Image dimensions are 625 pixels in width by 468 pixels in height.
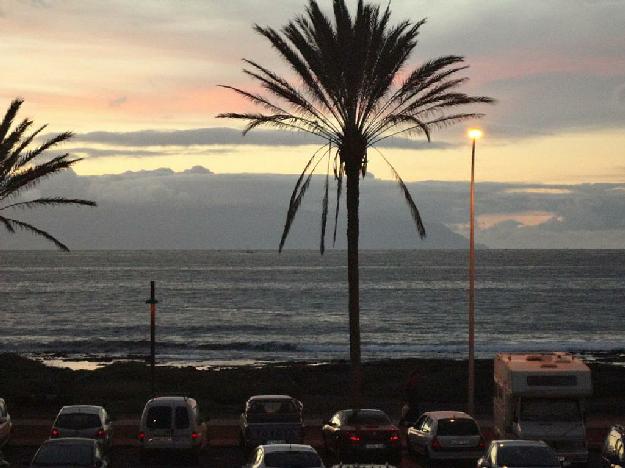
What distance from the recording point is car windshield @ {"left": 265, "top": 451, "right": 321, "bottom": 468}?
20.4 m

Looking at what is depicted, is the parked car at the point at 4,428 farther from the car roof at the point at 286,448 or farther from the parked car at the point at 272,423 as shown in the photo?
the car roof at the point at 286,448

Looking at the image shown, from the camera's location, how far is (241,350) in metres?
91.3

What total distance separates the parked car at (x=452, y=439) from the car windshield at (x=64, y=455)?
30.3ft

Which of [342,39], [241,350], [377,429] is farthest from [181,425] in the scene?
[241,350]

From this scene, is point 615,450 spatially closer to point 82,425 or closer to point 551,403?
point 551,403

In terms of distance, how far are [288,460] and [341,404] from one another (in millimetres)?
23881

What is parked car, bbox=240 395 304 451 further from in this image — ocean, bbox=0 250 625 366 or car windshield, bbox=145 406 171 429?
ocean, bbox=0 250 625 366

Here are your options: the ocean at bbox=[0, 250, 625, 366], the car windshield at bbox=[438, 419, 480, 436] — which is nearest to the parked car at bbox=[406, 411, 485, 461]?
the car windshield at bbox=[438, 419, 480, 436]

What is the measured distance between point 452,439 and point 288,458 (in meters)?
7.08

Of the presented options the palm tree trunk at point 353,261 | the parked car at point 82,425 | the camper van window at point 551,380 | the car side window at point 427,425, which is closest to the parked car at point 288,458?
the car side window at point 427,425

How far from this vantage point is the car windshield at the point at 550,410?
26.2m

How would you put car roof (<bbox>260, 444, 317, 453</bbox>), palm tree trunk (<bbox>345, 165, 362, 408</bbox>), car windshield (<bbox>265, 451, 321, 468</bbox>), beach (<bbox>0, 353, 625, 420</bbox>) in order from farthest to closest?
beach (<bbox>0, 353, 625, 420</bbox>)
palm tree trunk (<bbox>345, 165, 362, 408</bbox>)
car roof (<bbox>260, 444, 317, 453</bbox>)
car windshield (<bbox>265, 451, 321, 468</bbox>)

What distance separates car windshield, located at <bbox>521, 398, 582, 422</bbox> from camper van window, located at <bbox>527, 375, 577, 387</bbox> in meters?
0.48

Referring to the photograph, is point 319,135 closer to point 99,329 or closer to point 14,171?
point 14,171
